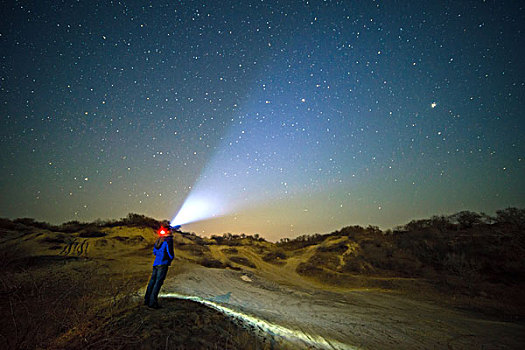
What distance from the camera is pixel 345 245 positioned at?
26.2 meters

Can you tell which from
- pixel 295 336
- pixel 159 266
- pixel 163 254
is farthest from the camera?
pixel 163 254

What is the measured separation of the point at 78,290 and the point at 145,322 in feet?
15.4

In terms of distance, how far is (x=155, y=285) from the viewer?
5.78 m

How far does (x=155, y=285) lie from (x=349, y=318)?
609 cm

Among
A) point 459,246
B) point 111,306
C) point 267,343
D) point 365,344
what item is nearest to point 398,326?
point 365,344

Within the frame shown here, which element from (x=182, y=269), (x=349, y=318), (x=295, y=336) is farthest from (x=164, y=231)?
(x=182, y=269)

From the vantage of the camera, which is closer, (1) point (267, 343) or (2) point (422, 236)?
(1) point (267, 343)

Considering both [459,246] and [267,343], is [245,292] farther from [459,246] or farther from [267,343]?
[459,246]

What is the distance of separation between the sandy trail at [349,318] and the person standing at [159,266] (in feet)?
6.15

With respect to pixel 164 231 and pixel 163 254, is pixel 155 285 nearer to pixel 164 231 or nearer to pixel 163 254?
pixel 163 254

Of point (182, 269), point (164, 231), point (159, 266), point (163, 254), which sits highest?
point (164, 231)

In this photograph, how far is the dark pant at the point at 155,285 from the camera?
567 cm

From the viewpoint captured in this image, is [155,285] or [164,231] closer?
[155,285]

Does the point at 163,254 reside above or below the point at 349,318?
above
